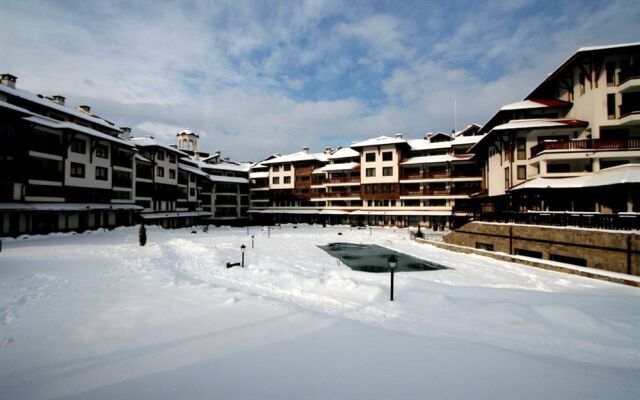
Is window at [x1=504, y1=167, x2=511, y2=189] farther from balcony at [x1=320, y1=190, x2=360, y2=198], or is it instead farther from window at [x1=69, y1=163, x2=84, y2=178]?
window at [x1=69, y1=163, x2=84, y2=178]

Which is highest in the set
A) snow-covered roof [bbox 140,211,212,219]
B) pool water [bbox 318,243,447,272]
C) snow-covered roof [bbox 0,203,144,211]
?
snow-covered roof [bbox 0,203,144,211]

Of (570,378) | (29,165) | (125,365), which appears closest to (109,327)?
(125,365)

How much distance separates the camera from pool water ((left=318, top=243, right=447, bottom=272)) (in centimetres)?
1960

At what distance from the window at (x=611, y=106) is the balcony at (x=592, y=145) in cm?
271

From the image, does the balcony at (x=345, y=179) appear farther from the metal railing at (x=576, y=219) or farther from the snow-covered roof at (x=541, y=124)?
the metal railing at (x=576, y=219)

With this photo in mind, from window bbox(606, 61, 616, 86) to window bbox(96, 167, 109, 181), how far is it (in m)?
55.5

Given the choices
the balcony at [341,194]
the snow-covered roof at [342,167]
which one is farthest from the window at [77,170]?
the balcony at [341,194]

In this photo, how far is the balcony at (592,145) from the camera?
23.4 metres

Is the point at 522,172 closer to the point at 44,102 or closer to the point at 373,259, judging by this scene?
the point at 373,259

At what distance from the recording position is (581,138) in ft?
87.6

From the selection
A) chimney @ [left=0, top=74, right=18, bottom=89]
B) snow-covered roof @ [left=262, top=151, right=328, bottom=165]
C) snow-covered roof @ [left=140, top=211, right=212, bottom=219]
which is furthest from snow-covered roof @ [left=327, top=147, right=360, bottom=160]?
chimney @ [left=0, top=74, right=18, bottom=89]

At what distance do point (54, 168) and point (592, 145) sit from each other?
53.6m

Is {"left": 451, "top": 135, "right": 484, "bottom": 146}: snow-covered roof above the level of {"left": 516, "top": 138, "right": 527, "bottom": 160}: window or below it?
above

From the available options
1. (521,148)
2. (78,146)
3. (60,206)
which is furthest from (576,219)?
(78,146)
